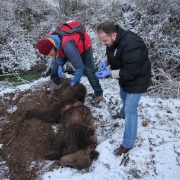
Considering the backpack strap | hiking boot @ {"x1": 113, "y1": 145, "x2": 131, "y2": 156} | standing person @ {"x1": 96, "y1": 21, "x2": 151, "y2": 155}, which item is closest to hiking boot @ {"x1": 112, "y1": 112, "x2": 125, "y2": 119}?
hiking boot @ {"x1": 113, "y1": 145, "x2": 131, "y2": 156}

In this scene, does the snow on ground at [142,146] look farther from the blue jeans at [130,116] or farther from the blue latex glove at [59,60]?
the blue latex glove at [59,60]

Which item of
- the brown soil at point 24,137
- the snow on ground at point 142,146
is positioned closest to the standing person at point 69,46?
the brown soil at point 24,137

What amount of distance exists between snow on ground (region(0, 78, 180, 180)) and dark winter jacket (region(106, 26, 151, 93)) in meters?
0.99

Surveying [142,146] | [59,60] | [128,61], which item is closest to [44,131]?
[59,60]

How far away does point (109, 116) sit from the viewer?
5156 mm

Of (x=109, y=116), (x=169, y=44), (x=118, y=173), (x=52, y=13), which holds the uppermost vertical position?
(x=52, y=13)

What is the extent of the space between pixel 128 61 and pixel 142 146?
1409 mm

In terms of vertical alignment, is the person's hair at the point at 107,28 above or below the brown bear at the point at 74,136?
above

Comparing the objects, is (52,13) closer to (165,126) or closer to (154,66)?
(154,66)

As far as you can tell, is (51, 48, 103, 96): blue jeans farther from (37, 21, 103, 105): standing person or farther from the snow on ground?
the snow on ground

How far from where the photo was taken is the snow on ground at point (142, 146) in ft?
13.4

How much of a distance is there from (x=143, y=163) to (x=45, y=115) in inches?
64.8

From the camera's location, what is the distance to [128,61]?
3578 millimetres

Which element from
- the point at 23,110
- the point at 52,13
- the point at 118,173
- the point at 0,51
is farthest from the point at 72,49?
the point at 52,13
